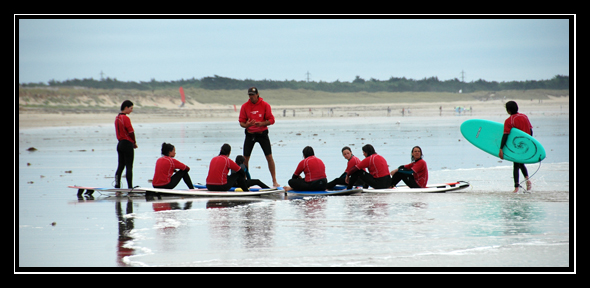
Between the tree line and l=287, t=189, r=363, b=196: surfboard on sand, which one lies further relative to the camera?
the tree line

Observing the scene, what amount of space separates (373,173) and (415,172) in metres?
0.74

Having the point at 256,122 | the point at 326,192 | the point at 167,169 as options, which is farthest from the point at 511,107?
the point at 167,169

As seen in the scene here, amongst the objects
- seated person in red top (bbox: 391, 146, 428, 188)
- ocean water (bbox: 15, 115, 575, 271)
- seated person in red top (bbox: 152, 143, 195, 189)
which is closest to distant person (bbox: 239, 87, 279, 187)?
seated person in red top (bbox: 152, 143, 195, 189)

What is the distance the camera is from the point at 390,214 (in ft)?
25.9

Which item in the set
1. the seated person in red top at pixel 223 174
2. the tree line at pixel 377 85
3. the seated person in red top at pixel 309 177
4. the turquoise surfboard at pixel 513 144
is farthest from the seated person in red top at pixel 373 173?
the tree line at pixel 377 85

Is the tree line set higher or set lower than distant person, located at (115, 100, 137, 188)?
higher

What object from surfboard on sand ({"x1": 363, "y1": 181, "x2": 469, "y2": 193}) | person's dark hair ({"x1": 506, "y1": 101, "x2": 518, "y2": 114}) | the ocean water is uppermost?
person's dark hair ({"x1": 506, "y1": 101, "x2": 518, "y2": 114})

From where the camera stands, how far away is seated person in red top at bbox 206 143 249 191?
9578 millimetres

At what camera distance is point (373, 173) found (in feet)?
32.6

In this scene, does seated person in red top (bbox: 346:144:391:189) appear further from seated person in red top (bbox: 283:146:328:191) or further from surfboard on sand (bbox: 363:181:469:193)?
seated person in red top (bbox: 283:146:328:191)

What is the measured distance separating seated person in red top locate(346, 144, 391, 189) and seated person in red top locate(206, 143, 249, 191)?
5.90 ft

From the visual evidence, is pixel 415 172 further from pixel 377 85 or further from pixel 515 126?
pixel 377 85
